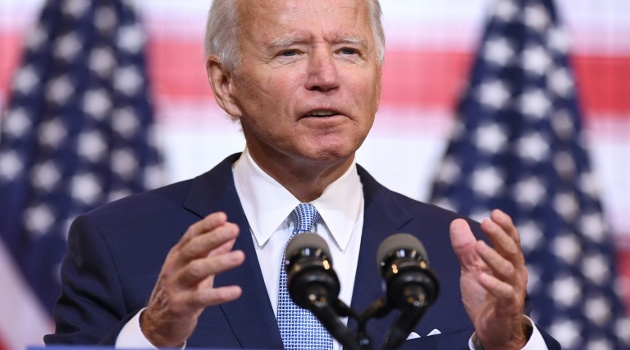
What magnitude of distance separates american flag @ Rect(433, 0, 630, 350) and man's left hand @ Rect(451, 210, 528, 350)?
178 centimetres

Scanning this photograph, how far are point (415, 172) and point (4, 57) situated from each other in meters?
1.58

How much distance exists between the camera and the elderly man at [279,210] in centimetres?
225

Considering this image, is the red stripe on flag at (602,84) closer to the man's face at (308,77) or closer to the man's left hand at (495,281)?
the man's face at (308,77)

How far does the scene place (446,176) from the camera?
3.84 m

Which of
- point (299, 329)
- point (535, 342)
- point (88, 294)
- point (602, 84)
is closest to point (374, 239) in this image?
point (299, 329)

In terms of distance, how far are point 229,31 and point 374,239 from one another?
61cm

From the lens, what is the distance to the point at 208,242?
1.76m

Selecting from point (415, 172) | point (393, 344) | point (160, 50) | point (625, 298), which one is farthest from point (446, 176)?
point (393, 344)

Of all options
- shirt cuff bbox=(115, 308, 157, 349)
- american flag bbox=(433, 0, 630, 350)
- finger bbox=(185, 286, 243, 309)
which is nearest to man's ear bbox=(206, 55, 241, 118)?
shirt cuff bbox=(115, 308, 157, 349)

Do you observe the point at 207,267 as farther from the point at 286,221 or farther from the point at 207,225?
the point at 286,221

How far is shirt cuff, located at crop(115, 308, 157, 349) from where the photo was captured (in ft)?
6.28

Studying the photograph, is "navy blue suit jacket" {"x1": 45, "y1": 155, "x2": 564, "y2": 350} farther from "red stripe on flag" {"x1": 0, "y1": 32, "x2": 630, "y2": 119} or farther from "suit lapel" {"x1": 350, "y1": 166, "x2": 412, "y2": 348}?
"red stripe on flag" {"x1": 0, "y1": 32, "x2": 630, "y2": 119}

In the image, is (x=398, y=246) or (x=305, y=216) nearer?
(x=398, y=246)

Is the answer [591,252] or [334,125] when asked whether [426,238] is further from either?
[591,252]
